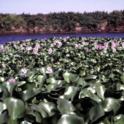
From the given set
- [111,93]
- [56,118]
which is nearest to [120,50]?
[111,93]

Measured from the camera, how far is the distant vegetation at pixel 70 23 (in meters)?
50.9

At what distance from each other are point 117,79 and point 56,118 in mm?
1272

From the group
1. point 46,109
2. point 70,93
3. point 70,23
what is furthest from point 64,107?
point 70,23

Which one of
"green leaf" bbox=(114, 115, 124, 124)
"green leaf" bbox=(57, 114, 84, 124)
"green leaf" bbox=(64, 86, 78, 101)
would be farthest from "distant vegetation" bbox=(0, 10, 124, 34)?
"green leaf" bbox=(57, 114, 84, 124)

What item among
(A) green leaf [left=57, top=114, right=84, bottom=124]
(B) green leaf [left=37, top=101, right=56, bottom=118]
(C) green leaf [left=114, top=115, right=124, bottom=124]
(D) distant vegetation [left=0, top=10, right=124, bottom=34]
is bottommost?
(D) distant vegetation [left=0, top=10, right=124, bottom=34]

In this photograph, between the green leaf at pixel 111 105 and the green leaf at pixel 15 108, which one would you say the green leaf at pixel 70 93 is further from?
the green leaf at pixel 15 108

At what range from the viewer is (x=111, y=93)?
8.00 feet

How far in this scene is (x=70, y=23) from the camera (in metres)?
51.9

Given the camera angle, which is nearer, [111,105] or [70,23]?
[111,105]

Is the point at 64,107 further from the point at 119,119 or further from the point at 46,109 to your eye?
the point at 119,119

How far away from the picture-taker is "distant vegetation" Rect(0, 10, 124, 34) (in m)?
50.9

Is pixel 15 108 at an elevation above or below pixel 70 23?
above

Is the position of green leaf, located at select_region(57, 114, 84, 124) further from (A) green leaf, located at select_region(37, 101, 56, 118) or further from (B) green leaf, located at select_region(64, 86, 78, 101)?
(B) green leaf, located at select_region(64, 86, 78, 101)

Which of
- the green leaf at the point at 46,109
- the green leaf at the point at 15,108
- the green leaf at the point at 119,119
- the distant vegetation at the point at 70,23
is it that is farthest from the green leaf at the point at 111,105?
the distant vegetation at the point at 70,23
